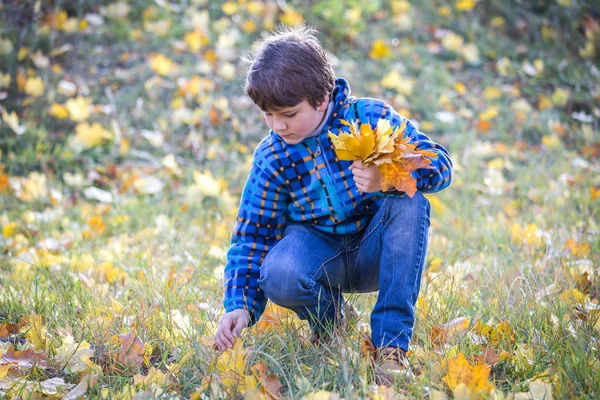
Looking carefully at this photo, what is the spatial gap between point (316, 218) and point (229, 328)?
46 centimetres

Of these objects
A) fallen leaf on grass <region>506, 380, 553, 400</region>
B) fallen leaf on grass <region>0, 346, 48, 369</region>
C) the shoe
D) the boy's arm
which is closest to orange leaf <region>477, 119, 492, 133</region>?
the boy's arm

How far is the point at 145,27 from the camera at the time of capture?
17.4 ft

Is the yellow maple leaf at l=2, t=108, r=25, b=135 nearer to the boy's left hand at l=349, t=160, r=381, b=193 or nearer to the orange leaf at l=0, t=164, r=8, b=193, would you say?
the orange leaf at l=0, t=164, r=8, b=193

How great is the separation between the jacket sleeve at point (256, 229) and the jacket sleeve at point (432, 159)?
38 centimetres

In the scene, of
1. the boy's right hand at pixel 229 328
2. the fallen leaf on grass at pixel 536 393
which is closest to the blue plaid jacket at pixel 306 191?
the boy's right hand at pixel 229 328

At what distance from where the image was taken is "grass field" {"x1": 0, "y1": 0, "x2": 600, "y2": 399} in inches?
70.2

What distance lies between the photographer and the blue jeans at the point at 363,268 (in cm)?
186

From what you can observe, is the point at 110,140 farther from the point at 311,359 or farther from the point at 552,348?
the point at 552,348

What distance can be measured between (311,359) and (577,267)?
1.19m

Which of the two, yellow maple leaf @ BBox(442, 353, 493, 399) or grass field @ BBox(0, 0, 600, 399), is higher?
yellow maple leaf @ BBox(442, 353, 493, 399)

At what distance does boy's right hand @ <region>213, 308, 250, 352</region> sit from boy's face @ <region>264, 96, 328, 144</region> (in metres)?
0.55

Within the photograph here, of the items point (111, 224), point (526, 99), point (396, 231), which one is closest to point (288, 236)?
point (396, 231)

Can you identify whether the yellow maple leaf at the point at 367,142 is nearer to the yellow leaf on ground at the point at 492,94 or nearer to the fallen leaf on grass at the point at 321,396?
the fallen leaf on grass at the point at 321,396

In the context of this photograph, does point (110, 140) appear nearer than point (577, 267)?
No
